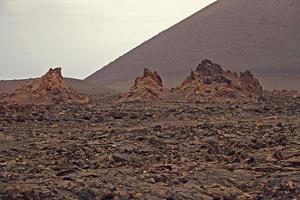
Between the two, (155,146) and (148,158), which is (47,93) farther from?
(148,158)

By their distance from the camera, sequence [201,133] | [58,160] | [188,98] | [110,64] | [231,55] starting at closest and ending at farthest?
[58,160]
[201,133]
[188,98]
[231,55]
[110,64]

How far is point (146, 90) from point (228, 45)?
128 ft

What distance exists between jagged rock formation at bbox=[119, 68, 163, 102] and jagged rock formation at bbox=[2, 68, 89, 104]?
173 centimetres

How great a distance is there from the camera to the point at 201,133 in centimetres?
1254

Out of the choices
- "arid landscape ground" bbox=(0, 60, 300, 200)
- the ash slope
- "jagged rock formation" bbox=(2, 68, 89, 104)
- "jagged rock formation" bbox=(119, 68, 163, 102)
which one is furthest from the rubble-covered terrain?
the ash slope

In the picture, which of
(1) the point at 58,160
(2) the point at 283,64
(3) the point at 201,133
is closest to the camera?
(1) the point at 58,160

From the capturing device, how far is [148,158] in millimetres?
9672

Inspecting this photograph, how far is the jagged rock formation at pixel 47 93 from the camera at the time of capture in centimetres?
2475

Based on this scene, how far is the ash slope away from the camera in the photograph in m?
57.0

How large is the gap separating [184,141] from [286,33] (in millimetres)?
53919

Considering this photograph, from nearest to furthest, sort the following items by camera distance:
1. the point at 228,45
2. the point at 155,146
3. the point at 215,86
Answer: the point at 155,146 → the point at 215,86 → the point at 228,45

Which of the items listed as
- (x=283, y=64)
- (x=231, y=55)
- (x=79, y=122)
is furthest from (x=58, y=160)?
(x=231, y=55)

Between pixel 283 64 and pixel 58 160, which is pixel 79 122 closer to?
pixel 58 160

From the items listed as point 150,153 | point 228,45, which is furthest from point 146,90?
point 228,45
